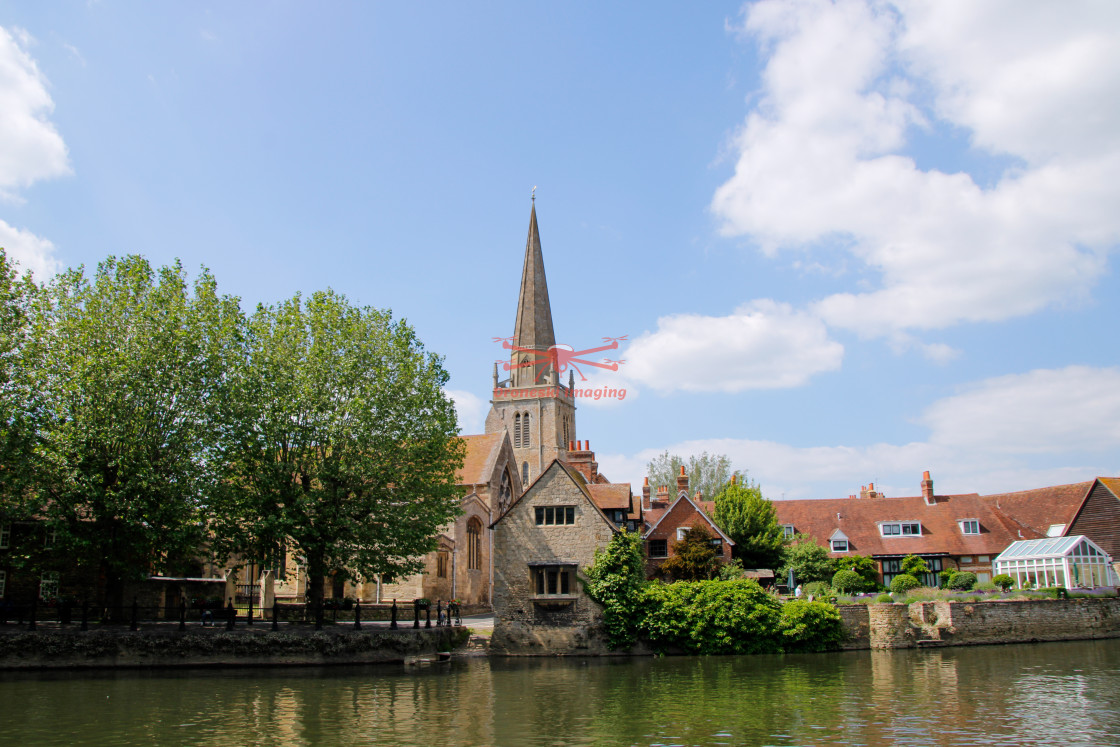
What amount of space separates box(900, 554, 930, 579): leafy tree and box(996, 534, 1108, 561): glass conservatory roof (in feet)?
18.8

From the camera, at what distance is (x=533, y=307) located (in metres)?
94.1

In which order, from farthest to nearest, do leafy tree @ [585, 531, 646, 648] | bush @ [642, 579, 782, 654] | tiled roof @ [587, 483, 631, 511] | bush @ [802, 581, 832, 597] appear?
tiled roof @ [587, 483, 631, 511] → bush @ [802, 581, 832, 597] → leafy tree @ [585, 531, 646, 648] → bush @ [642, 579, 782, 654]

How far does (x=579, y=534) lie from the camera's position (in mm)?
38531

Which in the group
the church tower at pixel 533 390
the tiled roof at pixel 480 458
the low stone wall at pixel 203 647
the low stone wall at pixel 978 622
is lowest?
the low stone wall at pixel 978 622

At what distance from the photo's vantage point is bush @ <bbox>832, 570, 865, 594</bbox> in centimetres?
4431

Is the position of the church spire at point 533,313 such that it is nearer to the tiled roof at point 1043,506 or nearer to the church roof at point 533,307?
the church roof at point 533,307

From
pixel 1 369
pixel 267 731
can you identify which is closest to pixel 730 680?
pixel 267 731

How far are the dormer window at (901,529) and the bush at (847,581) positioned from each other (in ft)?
35.5

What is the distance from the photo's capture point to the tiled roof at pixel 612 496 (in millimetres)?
43812

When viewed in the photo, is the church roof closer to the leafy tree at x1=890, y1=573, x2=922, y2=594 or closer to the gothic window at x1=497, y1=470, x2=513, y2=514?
the gothic window at x1=497, y1=470, x2=513, y2=514

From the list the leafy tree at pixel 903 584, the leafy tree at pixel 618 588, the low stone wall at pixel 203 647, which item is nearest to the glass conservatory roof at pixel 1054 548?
the leafy tree at pixel 903 584

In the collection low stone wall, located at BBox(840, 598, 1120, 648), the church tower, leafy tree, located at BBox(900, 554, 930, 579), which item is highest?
the church tower

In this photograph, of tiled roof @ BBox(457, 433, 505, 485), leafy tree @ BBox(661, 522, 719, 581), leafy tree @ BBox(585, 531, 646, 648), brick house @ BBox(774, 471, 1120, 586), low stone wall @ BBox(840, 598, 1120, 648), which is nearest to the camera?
leafy tree @ BBox(585, 531, 646, 648)

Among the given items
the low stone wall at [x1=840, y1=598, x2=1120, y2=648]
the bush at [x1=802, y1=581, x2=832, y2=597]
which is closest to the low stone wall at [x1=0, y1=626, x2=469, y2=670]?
the bush at [x1=802, y1=581, x2=832, y2=597]
